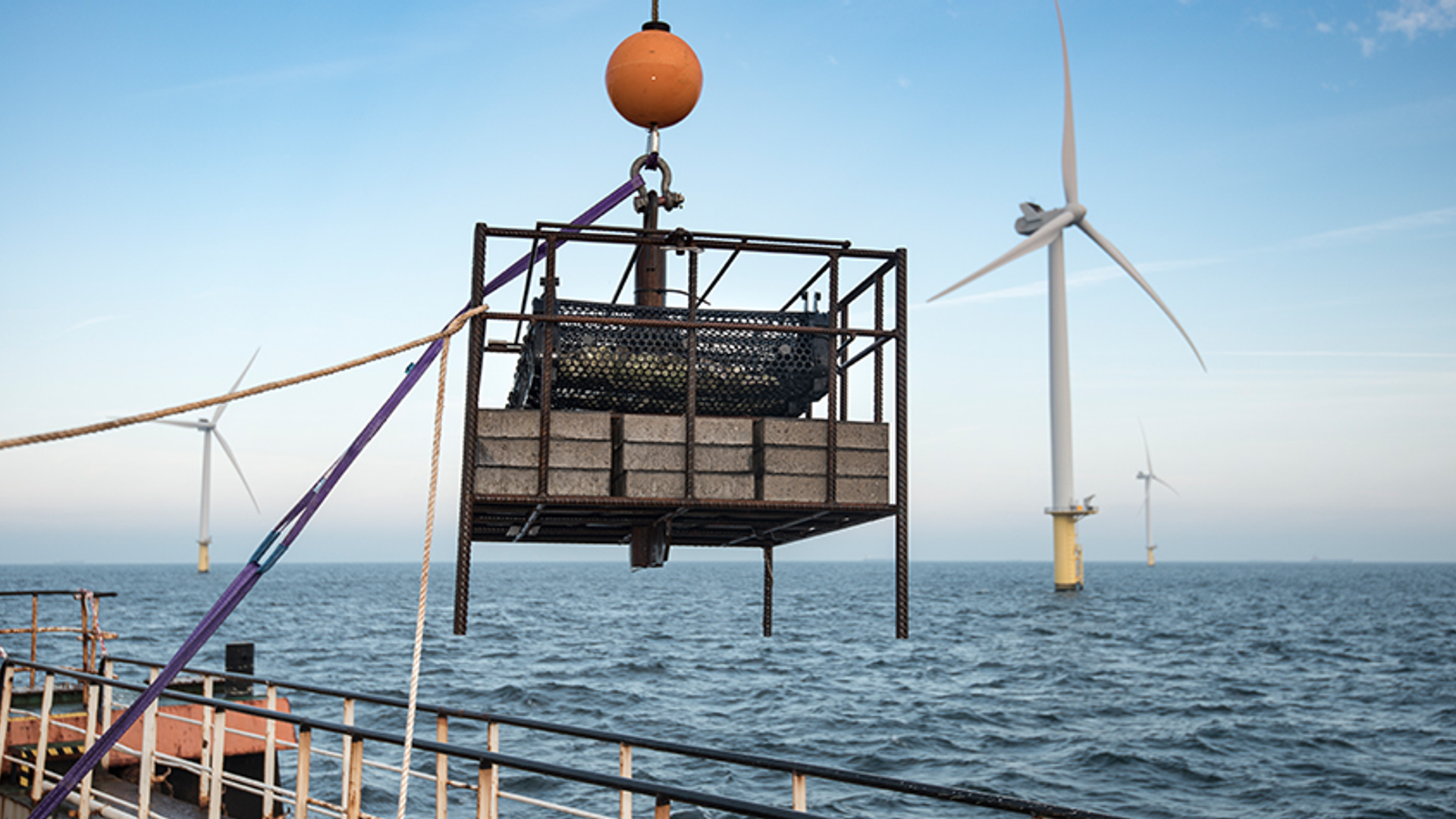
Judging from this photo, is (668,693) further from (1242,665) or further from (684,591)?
(684,591)

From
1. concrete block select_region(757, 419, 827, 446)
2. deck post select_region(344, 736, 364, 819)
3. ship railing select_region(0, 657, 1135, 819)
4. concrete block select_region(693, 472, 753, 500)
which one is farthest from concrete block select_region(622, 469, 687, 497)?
deck post select_region(344, 736, 364, 819)

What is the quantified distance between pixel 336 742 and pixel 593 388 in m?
26.7

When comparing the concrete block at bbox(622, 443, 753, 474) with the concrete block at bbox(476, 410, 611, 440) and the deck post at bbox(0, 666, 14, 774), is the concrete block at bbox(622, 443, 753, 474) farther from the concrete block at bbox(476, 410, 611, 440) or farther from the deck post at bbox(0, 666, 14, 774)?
the deck post at bbox(0, 666, 14, 774)

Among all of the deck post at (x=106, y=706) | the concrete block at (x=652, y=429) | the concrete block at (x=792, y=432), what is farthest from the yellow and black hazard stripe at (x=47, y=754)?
the concrete block at (x=792, y=432)

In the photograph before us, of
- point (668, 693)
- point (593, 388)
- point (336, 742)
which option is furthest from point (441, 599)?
point (593, 388)

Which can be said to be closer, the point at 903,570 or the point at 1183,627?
the point at 903,570

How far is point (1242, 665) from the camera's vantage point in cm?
6169

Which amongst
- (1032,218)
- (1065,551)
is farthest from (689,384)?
(1065,551)

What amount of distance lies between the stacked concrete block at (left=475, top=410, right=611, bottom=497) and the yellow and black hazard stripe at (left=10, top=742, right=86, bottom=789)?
8.98m

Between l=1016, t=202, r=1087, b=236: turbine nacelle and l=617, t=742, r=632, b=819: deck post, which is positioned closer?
l=617, t=742, r=632, b=819: deck post

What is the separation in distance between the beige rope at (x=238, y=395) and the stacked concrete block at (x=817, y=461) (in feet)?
8.79

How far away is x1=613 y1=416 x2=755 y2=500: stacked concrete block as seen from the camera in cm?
992

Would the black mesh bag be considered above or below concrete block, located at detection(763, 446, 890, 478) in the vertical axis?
above

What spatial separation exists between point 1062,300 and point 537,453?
79.2 m
